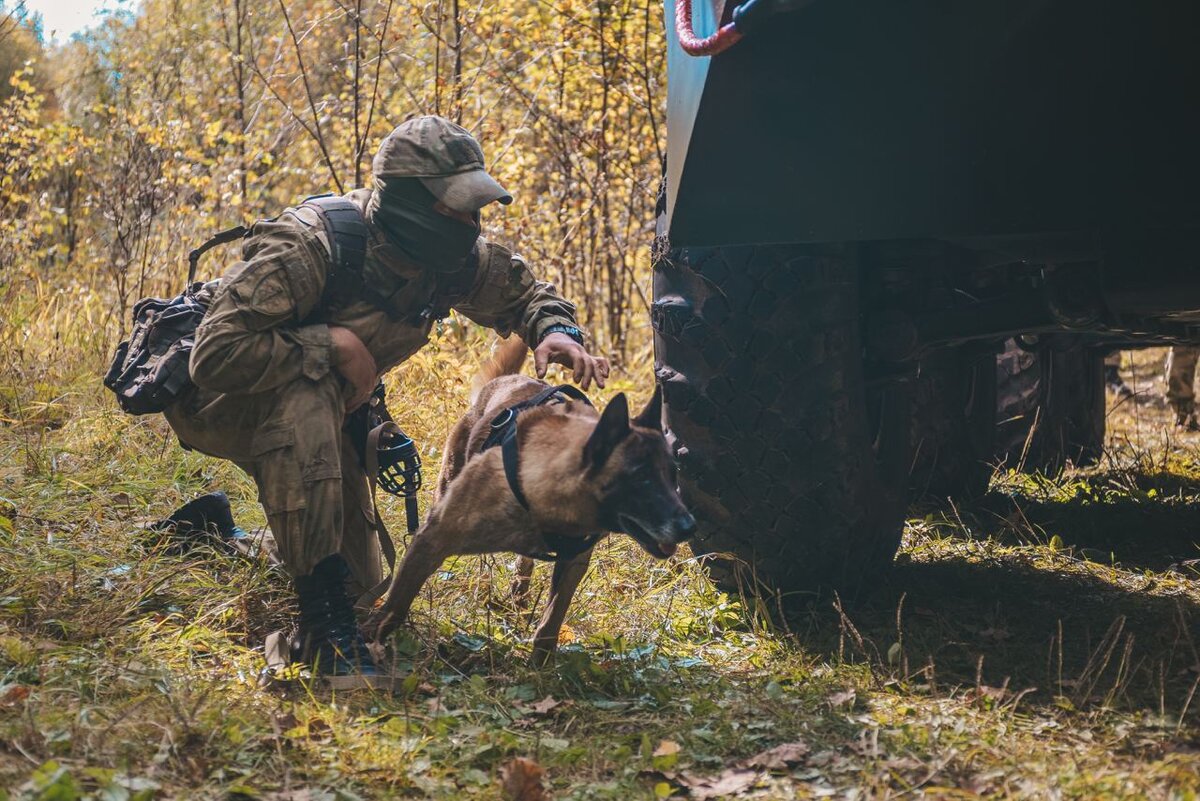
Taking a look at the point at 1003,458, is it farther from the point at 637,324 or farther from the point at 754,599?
the point at 637,324

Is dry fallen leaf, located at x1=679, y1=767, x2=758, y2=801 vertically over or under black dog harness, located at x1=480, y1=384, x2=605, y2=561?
under

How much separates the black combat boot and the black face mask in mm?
908

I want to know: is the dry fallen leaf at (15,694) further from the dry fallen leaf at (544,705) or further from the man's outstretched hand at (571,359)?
the man's outstretched hand at (571,359)

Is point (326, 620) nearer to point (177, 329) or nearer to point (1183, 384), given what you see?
point (177, 329)

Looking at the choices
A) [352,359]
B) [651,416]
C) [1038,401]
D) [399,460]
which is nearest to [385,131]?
[399,460]

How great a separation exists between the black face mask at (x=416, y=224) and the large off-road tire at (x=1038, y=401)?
258cm

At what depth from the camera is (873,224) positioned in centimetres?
299

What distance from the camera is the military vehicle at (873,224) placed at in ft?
8.25

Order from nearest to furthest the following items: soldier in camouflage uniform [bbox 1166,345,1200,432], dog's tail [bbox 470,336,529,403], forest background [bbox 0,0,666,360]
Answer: dog's tail [bbox 470,336,529,403] → soldier in camouflage uniform [bbox 1166,345,1200,432] → forest background [bbox 0,0,666,360]

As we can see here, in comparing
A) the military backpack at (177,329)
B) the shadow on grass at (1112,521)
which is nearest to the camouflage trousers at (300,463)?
the military backpack at (177,329)

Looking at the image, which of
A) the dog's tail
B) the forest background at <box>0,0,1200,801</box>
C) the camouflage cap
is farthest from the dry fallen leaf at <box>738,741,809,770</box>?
the dog's tail

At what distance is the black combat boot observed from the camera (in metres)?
3.14

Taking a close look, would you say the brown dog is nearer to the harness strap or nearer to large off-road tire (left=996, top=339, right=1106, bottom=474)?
the harness strap

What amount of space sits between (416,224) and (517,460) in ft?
2.40
